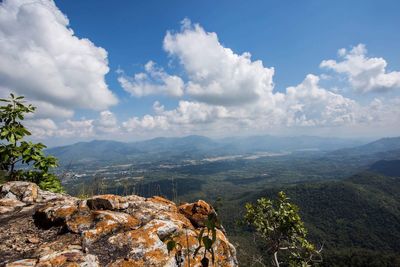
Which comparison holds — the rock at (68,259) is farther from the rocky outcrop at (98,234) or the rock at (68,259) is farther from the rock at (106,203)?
the rock at (106,203)

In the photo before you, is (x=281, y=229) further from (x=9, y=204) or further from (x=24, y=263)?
(x=9, y=204)

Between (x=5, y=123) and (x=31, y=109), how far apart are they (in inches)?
42.6

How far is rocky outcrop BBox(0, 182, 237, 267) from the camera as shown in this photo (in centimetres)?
471

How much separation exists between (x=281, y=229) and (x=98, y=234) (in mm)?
8036

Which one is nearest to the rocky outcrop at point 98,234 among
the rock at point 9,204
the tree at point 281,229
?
the rock at point 9,204

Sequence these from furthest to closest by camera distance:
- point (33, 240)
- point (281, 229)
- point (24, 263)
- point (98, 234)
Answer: point (281, 229), point (98, 234), point (33, 240), point (24, 263)

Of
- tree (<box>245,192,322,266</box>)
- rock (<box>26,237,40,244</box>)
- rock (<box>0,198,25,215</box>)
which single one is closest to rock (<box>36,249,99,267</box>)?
→ rock (<box>26,237,40,244</box>)

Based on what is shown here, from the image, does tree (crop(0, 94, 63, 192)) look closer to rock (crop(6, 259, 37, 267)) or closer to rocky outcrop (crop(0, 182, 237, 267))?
rocky outcrop (crop(0, 182, 237, 267))

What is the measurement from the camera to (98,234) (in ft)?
18.1

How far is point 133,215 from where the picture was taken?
6.71 metres

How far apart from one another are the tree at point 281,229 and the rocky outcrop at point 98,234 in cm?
447

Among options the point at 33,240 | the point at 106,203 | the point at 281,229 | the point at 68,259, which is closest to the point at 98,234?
the point at 68,259

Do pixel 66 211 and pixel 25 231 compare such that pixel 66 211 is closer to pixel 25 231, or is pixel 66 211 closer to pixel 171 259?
pixel 25 231

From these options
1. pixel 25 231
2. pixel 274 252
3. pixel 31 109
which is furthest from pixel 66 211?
pixel 274 252
